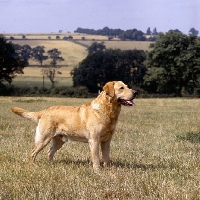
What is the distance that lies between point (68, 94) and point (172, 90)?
1515 centimetres

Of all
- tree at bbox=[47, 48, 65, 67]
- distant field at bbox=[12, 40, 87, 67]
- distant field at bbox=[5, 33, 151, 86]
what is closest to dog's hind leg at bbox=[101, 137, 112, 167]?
distant field at bbox=[5, 33, 151, 86]

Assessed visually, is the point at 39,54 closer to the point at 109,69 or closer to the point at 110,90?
the point at 109,69

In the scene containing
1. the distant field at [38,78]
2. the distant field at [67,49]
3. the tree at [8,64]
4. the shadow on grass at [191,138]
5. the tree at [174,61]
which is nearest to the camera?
the shadow on grass at [191,138]

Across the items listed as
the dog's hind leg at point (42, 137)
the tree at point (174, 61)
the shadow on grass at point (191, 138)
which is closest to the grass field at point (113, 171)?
the shadow on grass at point (191, 138)

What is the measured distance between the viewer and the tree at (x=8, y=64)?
6450cm

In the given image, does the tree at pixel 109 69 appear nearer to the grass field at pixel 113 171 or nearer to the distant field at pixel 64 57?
the distant field at pixel 64 57

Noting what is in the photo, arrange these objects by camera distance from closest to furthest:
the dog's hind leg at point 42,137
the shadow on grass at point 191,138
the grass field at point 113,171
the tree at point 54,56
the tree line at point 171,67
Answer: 1. the grass field at point 113,171
2. the dog's hind leg at point 42,137
3. the shadow on grass at point 191,138
4. the tree line at point 171,67
5. the tree at point 54,56

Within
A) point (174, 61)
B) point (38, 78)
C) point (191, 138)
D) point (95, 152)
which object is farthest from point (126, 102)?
point (38, 78)

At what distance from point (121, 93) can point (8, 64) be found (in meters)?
57.8

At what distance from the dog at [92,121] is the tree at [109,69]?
61945 mm

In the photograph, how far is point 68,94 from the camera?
60375 mm

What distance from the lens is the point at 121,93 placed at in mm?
8945

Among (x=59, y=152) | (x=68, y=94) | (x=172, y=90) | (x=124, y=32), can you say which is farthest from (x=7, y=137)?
(x=124, y=32)

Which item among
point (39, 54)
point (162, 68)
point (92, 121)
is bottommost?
point (39, 54)
